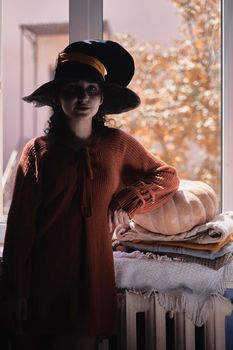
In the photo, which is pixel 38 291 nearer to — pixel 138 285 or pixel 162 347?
pixel 138 285

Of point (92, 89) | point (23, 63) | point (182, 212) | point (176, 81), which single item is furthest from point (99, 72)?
point (176, 81)

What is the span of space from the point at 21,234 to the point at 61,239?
0.32 feet

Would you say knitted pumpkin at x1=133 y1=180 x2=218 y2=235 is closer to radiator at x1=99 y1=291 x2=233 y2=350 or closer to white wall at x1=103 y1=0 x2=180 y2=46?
radiator at x1=99 y1=291 x2=233 y2=350

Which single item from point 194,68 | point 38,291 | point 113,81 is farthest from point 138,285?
point 194,68

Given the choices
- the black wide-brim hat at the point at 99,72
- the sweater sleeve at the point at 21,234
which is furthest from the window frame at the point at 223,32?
the sweater sleeve at the point at 21,234

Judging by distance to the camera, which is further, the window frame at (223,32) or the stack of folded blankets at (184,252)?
the window frame at (223,32)

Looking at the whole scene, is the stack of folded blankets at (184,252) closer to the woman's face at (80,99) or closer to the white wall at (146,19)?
the woman's face at (80,99)

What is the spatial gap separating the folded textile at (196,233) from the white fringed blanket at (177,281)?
6 centimetres

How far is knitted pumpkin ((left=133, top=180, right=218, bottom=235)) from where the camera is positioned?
1235 millimetres

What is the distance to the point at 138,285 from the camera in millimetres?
1315

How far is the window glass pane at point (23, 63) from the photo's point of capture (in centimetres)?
169

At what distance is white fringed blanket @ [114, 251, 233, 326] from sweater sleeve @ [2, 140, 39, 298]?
0.93ft

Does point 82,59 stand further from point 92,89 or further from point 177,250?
point 177,250

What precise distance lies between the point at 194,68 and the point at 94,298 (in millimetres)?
1242
